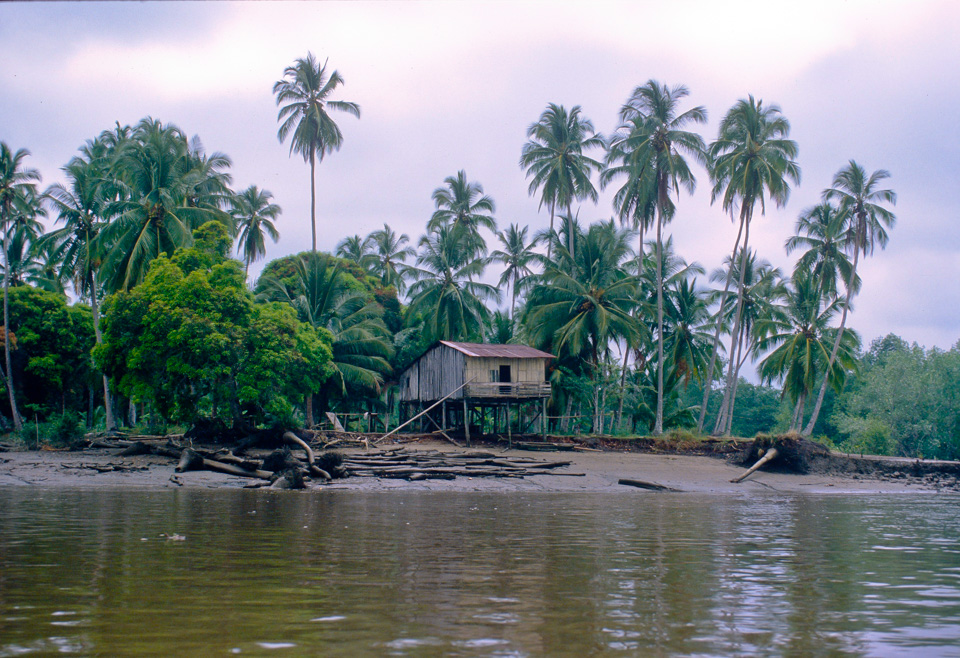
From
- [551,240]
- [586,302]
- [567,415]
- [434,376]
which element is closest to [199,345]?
[434,376]

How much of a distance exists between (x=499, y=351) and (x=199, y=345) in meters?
14.0

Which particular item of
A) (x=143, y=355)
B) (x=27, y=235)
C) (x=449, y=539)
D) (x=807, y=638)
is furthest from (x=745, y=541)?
(x=27, y=235)

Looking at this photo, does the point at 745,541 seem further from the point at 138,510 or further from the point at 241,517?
the point at 138,510

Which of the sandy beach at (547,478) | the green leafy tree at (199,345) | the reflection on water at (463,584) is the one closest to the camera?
the reflection on water at (463,584)

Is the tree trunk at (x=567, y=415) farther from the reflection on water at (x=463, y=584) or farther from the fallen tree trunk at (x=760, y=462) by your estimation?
the reflection on water at (x=463, y=584)

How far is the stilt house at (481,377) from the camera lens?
33000 mm

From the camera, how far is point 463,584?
7469 mm

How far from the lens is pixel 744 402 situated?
7038 cm

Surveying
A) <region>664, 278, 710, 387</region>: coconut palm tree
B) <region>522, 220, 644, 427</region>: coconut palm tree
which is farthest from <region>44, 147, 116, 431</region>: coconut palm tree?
<region>664, 278, 710, 387</region>: coconut palm tree

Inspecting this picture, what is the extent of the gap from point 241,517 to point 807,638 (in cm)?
1011

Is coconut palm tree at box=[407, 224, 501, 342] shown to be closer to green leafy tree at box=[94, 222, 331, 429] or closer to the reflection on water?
green leafy tree at box=[94, 222, 331, 429]

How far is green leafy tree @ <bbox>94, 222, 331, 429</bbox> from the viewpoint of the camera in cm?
2508

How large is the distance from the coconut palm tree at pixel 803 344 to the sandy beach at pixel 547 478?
1003 cm

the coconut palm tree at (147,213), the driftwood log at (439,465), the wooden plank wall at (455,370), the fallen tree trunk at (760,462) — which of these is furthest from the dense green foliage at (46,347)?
the fallen tree trunk at (760,462)
